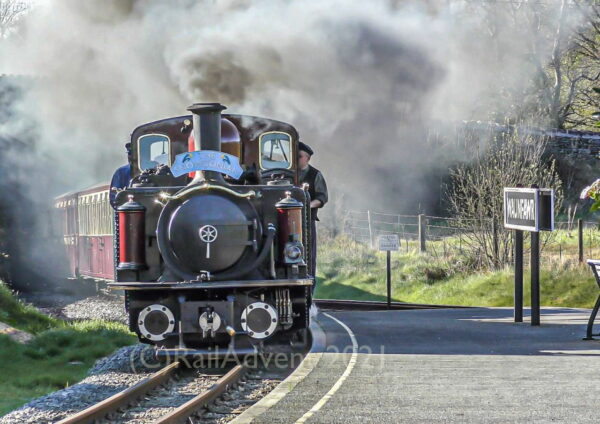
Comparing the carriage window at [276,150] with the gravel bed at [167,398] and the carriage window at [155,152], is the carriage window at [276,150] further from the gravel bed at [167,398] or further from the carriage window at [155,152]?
the gravel bed at [167,398]

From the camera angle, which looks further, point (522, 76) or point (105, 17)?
point (522, 76)

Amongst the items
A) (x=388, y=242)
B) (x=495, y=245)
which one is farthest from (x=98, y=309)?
(x=495, y=245)

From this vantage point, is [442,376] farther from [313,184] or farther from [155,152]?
[313,184]

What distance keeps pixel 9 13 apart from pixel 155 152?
32.8 meters

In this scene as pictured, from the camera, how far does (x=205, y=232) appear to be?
30.7ft

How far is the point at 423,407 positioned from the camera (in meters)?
7.01

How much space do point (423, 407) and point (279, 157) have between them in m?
4.70

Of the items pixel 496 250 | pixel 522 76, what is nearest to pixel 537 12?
pixel 522 76

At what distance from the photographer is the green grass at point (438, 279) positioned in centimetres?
1928

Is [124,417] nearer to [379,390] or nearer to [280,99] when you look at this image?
[379,390]

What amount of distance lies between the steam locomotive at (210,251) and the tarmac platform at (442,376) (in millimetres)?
768

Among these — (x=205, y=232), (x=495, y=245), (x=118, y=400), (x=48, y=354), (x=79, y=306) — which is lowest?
(x=79, y=306)

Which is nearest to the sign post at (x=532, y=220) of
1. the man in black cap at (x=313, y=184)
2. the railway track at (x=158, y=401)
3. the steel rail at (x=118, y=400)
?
the man in black cap at (x=313, y=184)

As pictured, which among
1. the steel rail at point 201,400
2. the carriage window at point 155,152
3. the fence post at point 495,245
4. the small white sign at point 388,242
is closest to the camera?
the steel rail at point 201,400
